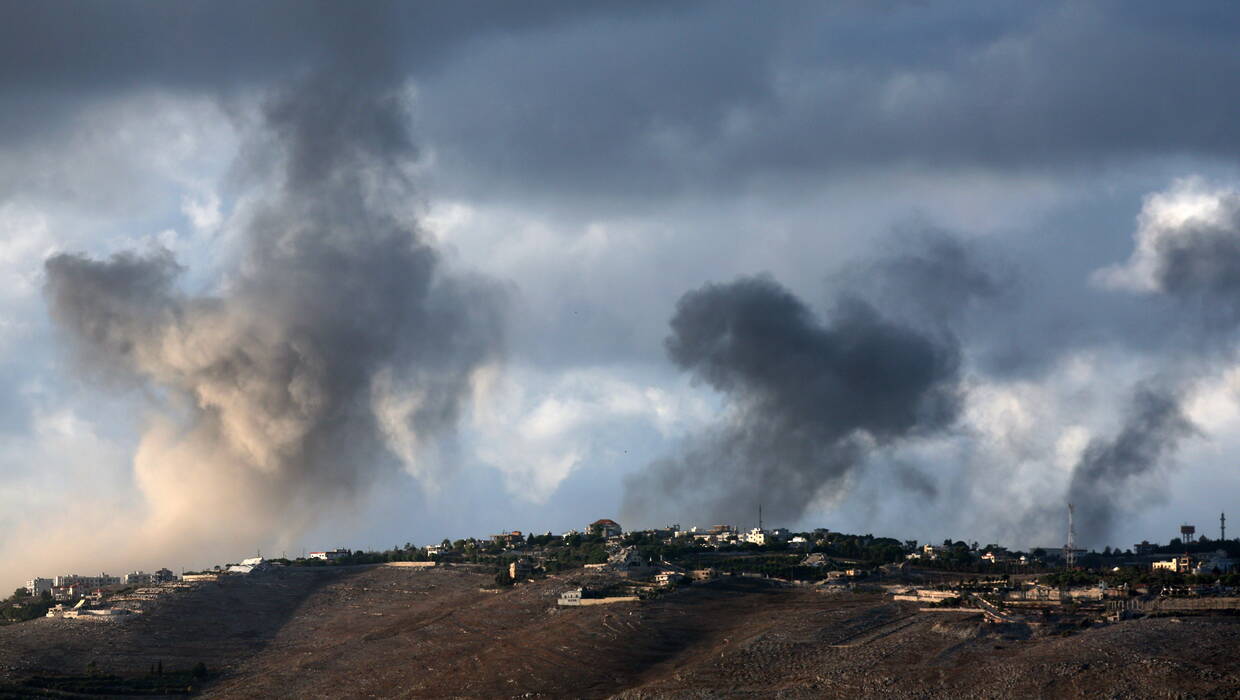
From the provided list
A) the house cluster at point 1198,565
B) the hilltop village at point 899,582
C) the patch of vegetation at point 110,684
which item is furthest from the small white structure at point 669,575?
the house cluster at point 1198,565

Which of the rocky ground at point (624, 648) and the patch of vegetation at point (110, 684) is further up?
the rocky ground at point (624, 648)

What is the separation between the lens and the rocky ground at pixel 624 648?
112 meters

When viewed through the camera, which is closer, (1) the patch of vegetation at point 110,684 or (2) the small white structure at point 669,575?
(1) the patch of vegetation at point 110,684

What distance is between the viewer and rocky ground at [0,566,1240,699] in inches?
4419

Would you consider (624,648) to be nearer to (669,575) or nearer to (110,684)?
(669,575)

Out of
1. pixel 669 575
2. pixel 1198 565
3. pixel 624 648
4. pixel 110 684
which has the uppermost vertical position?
pixel 1198 565

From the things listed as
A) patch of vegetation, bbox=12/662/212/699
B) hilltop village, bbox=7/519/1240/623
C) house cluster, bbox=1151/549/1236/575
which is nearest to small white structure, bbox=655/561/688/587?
hilltop village, bbox=7/519/1240/623

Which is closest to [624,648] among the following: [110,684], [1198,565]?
[110,684]

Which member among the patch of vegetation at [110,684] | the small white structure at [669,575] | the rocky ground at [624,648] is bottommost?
the patch of vegetation at [110,684]

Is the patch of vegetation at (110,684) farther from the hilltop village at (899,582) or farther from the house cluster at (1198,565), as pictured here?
the house cluster at (1198,565)

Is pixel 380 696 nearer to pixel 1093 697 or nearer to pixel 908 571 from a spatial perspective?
pixel 1093 697

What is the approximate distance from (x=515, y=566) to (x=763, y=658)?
229ft

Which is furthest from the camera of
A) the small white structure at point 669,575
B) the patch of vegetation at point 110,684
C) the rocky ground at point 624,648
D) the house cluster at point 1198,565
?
the small white structure at point 669,575

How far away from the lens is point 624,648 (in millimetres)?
136625
